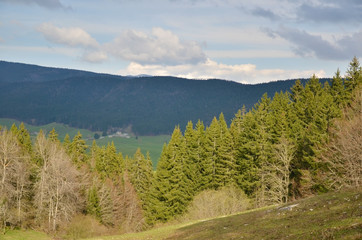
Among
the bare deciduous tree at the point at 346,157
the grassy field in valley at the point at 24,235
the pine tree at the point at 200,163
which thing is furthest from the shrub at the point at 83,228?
the bare deciduous tree at the point at 346,157

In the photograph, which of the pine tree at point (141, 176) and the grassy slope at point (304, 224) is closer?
the grassy slope at point (304, 224)

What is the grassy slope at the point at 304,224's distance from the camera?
17.5 meters

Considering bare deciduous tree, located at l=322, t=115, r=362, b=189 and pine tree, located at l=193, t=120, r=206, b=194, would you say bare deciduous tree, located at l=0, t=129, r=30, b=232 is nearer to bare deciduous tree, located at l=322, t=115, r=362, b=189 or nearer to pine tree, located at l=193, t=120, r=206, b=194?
pine tree, located at l=193, t=120, r=206, b=194

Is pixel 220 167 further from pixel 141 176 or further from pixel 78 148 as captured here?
pixel 78 148

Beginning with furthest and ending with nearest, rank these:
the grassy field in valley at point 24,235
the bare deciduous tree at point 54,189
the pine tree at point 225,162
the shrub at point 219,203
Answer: the pine tree at point 225,162
the bare deciduous tree at point 54,189
the shrub at point 219,203
the grassy field in valley at point 24,235

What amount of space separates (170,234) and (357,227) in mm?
18745

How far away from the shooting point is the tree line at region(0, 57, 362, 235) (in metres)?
44.4

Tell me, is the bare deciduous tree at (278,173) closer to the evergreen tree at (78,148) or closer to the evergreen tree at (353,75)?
the evergreen tree at (353,75)

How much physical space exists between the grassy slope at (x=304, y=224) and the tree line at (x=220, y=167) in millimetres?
14059

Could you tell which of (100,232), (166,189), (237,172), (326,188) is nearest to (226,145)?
(237,172)

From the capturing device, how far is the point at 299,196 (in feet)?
156

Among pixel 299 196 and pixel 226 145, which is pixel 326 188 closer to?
pixel 299 196

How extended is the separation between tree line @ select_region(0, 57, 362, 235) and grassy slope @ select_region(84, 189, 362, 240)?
46.1ft

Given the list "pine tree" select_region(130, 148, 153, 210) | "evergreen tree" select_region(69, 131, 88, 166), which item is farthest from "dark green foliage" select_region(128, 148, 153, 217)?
"evergreen tree" select_region(69, 131, 88, 166)
